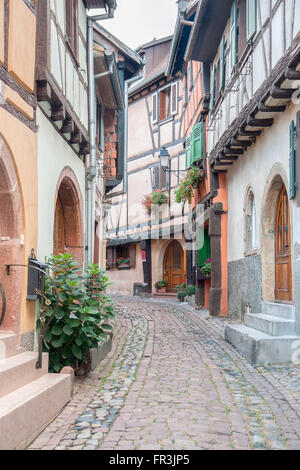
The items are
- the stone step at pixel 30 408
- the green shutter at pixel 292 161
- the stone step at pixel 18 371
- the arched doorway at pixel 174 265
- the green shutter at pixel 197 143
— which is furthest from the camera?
the arched doorway at pixel 174 265

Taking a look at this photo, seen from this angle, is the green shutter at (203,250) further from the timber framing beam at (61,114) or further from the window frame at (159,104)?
the timber framing beam at (61,114)

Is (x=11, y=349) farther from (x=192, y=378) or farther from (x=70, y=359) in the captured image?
(x=192, y=378)

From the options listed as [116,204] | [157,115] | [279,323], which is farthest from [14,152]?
[116,204]

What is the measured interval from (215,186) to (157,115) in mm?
8661

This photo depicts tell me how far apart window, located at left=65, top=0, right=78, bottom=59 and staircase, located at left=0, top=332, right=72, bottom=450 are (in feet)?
14.3

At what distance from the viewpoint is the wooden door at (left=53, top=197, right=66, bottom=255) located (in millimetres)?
8102

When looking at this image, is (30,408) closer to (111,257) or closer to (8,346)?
(8,346)

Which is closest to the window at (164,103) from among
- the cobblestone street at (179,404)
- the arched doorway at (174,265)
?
the arched doorway at (174,265)

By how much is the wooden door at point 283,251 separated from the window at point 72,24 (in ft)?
12.3

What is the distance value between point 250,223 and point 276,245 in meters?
1.83

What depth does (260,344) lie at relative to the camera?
6.38 metres

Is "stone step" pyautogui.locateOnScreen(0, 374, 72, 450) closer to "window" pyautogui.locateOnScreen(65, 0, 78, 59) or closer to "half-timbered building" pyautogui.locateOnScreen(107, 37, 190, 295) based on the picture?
"window" pyautogui.locateOnScreen(65, 0, 78, 59)

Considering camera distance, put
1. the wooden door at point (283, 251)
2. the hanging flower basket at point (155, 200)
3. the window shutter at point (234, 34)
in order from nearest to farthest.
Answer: the wooden door at point (283, 251) < the window shutter at point (234, 34) < the hanging flower basket at point (155, 200)

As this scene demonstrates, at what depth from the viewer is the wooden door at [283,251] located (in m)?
7.71
